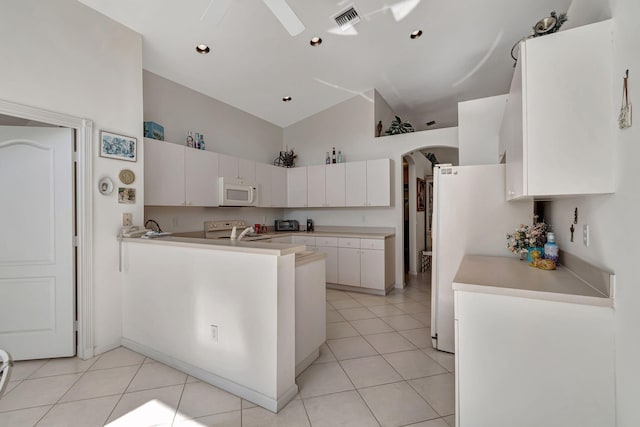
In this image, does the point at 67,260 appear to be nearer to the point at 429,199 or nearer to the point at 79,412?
the point at 79,412

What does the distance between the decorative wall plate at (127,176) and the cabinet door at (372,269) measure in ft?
10.1

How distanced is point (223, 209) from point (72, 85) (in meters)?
2.26

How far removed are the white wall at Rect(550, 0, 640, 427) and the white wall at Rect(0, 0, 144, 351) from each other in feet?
11.3

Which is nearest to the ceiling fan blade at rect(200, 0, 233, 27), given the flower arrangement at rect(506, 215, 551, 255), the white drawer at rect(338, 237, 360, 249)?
the flower arrangement at rect(506, 215, 551, 255)

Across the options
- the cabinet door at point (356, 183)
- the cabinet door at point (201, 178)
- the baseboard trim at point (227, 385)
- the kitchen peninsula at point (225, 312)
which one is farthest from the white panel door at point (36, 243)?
the cabinet door at point (356, 183)

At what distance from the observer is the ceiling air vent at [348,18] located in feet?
8.85

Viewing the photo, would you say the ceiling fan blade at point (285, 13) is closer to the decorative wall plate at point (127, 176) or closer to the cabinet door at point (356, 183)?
the decorative wall plate at point (127, 176)

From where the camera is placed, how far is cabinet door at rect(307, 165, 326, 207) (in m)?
4.78

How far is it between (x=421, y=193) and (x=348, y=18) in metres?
4.43

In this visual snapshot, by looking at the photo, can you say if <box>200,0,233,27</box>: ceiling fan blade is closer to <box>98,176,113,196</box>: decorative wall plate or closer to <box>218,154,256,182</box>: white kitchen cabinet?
<box>98,176,113,196</box>: decorative wall plate

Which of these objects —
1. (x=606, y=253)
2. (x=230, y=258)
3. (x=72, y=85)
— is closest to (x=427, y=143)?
(x=606, y=253)

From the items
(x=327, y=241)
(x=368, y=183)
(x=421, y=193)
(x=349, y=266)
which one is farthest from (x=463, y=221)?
(x=421, y=193)

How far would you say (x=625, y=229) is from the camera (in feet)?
3.57

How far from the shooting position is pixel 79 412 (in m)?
1.71
